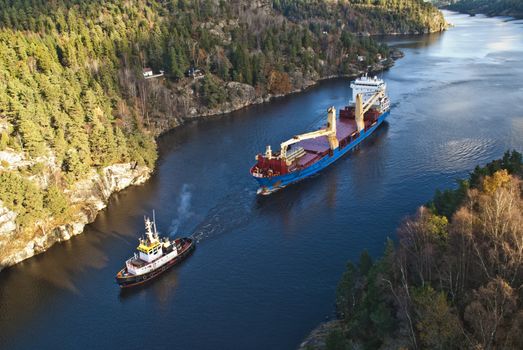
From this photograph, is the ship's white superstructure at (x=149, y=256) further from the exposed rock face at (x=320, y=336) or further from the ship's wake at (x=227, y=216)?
the exposed rock face at (x=320, y=336)

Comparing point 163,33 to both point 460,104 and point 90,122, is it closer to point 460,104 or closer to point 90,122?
point 90,122

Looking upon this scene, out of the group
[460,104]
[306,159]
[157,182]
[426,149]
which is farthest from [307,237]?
[460,104]

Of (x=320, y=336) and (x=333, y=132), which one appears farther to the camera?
(x=333, y=132)

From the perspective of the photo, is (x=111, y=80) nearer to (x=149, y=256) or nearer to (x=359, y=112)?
(x=359, y=112)

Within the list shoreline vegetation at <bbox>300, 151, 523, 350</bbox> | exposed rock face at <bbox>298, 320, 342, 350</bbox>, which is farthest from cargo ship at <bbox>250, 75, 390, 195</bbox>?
shoreline vegetation at <bbox>300, 151, 523, 350</bbox>

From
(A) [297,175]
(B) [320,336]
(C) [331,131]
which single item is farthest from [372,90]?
(B) [320,336]

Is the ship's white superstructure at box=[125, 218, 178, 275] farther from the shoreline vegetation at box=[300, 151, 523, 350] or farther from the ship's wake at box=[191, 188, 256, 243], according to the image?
the shoreline vegetation at box=[300, 151, 523, 350]
